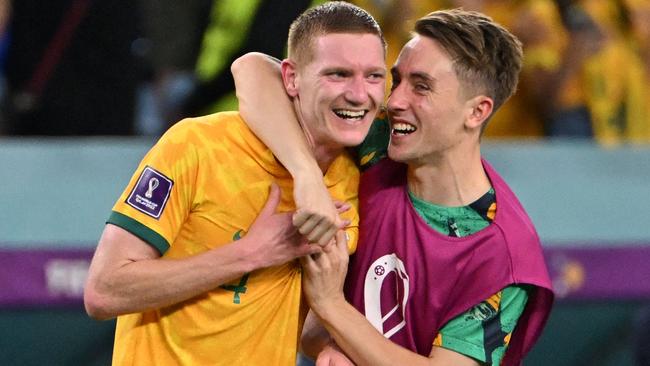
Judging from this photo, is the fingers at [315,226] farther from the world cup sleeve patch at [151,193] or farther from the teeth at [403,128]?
the teeth at [403,128]

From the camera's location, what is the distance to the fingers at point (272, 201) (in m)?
3.16

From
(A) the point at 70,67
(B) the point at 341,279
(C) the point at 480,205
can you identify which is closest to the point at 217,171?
(B) the point at 341,279

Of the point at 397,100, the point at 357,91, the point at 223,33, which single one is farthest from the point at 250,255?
the point at 223,33

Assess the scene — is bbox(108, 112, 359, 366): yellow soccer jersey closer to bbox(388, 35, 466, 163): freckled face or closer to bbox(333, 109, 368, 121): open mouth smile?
bbox(333, 109, 368, 121): open mouth smile

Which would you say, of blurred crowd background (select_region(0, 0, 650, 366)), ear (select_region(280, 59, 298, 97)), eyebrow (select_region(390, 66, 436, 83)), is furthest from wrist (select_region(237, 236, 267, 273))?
blurred crowd background (select_region(0, 0, 650, 366))

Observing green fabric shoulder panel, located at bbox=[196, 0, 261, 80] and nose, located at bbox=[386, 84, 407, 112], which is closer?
nose, located at bbox=[386, 84, 407, 112]

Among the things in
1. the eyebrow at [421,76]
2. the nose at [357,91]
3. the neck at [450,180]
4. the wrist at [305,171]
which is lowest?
the neck at [450,180]

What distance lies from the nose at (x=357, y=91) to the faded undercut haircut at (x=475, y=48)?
0.95 feet

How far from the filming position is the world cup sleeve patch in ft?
10.1

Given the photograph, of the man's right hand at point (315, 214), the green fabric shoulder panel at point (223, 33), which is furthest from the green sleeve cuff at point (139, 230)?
the green fabric shoulder panel at point (223, 33)

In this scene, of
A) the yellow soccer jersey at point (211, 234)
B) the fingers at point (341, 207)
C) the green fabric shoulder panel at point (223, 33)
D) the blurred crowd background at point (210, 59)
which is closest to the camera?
the yellow soccer jersey at point (211, 234)

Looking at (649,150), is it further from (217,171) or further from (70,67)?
(217,171)

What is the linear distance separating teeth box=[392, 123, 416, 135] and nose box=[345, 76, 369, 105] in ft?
0.71

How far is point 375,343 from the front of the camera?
317cm
